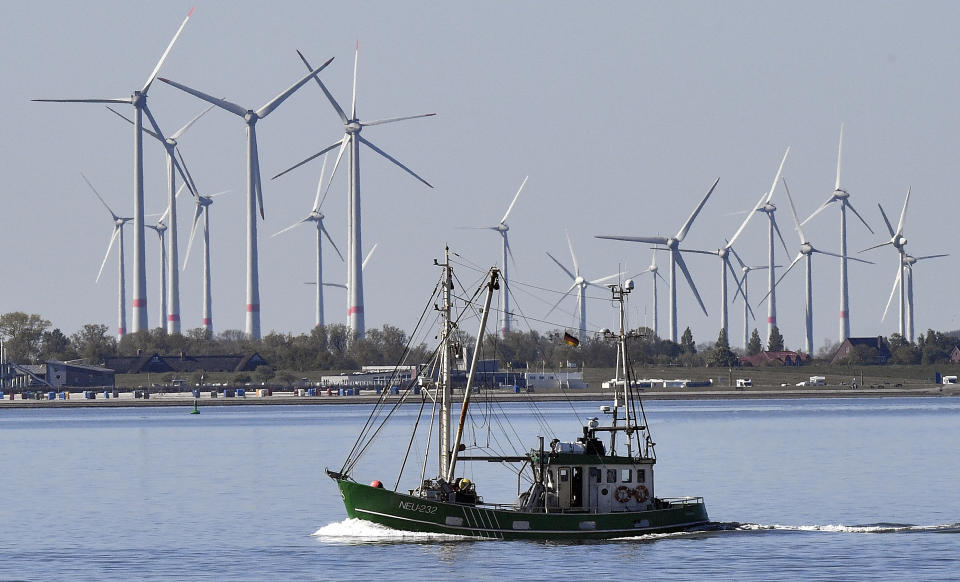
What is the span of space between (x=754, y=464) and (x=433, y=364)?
181 ft

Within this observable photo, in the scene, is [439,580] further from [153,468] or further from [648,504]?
[153,468]

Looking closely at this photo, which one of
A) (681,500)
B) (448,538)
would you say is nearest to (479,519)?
(448,538)

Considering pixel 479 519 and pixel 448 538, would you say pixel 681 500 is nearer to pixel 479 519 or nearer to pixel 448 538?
pixel 479 519

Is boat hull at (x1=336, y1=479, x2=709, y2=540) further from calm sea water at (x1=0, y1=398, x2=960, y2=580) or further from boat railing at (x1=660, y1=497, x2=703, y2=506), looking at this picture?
boat railing at (x1=660, y1=497, x2=703, y2=506)

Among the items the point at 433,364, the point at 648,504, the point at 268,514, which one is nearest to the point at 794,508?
the point at 648,504

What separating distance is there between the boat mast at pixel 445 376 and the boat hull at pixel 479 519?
3.35 meters

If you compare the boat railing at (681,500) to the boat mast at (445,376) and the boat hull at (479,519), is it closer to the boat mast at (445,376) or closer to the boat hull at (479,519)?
the boat hull at (479,519)

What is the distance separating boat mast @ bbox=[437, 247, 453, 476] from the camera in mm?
90438

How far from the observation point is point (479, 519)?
90.0 metres

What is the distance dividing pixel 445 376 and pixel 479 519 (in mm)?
8129

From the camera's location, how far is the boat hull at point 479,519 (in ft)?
294

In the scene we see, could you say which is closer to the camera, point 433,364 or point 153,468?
point 433,364

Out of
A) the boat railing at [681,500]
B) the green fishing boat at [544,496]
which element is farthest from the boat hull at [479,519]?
the boat railing at [681,500]

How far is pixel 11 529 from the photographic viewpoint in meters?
105
